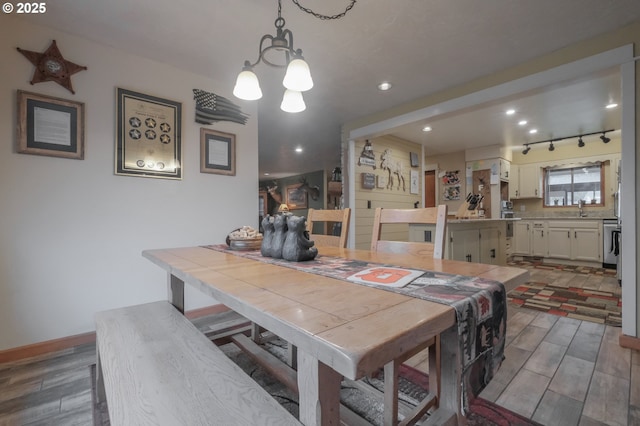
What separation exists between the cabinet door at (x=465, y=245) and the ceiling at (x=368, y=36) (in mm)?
1742

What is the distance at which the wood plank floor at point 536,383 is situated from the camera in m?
1.42

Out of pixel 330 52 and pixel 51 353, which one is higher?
pixel 330 52

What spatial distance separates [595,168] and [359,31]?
6.39m

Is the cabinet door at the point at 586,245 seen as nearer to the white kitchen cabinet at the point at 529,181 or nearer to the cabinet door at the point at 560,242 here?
the cabinet door at the point at 560,242

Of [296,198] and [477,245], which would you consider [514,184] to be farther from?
[296,198]

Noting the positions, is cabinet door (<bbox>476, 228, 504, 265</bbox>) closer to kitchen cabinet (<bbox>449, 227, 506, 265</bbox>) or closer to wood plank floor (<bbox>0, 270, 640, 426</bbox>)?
kitchen cabinet (<bbox>449, 227, 506, 265</bbox>)

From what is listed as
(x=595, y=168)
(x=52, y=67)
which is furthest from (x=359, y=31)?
(x=595, y=168)

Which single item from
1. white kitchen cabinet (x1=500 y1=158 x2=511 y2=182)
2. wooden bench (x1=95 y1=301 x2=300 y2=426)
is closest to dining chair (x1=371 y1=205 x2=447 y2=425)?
wooden bench (x1=95 y1=301 x2=300 y2=426)

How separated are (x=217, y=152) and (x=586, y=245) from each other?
6688 mm

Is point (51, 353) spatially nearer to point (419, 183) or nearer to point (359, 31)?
point (359, 31)

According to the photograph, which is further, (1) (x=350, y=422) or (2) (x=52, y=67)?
(2) (x=52, y=67)

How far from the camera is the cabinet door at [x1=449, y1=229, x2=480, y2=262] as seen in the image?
11.9 feet

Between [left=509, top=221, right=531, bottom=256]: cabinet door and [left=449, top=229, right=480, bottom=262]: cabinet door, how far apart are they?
300 centimetres

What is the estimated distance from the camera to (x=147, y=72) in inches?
101
